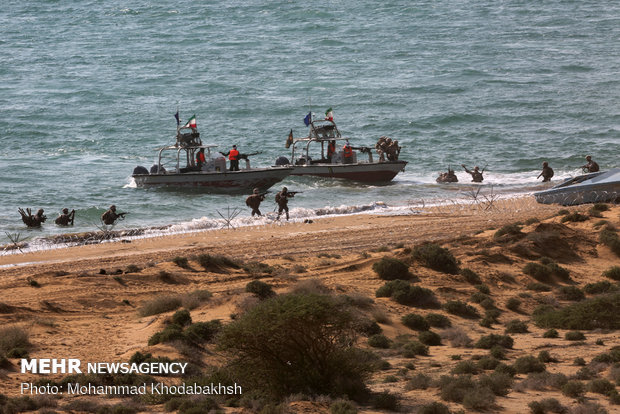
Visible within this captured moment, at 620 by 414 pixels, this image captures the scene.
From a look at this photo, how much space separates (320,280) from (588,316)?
17.6 ft

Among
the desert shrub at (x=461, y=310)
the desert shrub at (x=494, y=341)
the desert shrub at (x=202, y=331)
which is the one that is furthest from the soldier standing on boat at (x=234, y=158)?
the desert shrub at (x=494, y=341)

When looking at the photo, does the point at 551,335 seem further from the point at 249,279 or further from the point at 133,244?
the point at 133,244

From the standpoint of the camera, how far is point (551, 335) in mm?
15992

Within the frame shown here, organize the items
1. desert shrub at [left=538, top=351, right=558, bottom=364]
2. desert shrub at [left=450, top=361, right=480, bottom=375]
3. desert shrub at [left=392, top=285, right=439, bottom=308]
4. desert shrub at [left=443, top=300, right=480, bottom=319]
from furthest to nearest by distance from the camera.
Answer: desert shrub at [left=392, top=285, right=439, bottom=308] → desert shrub at [left=443, top=300, right=480, bottom=319] → desert shrub at [left=538, top=351, right=558, bottom=364] → desert shrub at [left=450, top=361, right=480, bottom=375]

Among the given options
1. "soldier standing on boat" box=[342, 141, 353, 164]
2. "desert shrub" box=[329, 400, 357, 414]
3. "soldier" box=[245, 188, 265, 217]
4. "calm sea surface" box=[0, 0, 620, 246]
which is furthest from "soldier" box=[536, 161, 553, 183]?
"desert shrub" box=[329, 400, 357, 414]

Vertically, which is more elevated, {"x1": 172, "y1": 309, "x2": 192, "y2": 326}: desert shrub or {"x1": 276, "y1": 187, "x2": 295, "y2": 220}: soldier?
{"x1": 276, "y1": 187, "x2": 295, "y2": 220}: soldier

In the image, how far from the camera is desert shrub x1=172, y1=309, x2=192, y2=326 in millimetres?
15734

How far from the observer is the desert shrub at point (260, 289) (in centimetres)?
1712

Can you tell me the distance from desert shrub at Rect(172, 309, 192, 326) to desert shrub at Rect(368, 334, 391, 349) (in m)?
3.23

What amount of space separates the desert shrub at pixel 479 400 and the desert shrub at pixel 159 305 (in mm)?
6754

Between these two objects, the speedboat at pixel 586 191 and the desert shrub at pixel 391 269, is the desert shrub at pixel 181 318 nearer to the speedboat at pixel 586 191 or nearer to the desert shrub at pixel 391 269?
the desert shrub at pixel 391 269

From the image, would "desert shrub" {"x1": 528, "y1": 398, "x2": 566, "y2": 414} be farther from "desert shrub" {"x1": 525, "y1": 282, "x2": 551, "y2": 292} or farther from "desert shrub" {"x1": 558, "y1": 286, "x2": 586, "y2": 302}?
"desert shrub" {"x1": 525, "y1": 282, "x2": 551, "y2": 292}

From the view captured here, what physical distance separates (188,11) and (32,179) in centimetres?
3735

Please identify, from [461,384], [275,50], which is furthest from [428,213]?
[275,50]
